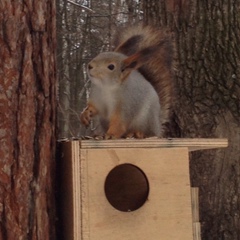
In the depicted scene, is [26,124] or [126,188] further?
[126,188]

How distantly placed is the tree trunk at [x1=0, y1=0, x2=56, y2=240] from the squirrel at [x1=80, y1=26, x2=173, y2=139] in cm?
31

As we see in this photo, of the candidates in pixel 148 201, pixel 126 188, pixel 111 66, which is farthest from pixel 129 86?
pixel 148 201

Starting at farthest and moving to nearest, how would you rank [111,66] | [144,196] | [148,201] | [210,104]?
1. [210,104]
2. [111,66]
3. [144,196]
4. [148,201]

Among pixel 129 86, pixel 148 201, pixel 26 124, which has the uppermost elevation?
pixel 129 86

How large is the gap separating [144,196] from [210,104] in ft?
3.78

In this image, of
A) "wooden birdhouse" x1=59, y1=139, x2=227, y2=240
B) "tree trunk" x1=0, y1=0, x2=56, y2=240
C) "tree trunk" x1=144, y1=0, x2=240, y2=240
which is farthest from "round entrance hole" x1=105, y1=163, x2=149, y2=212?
"tree trunk" x1=144, y1=0, x2=240, y2=240

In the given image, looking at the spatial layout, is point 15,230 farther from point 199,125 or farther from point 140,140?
point 199,125

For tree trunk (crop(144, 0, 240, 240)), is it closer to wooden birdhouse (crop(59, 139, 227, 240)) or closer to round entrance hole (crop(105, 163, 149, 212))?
round entrance hole (crop(105, 163, 149, 212))

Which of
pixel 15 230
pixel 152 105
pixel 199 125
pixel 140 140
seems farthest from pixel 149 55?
pixel 199 125

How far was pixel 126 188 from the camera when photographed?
7.35ft

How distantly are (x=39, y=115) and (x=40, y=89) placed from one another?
0.26 ft

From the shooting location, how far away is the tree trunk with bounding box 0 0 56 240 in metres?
1.79

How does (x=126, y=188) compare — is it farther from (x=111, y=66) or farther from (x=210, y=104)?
(x=210, y=104)

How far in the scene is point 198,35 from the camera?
10.5 feet
